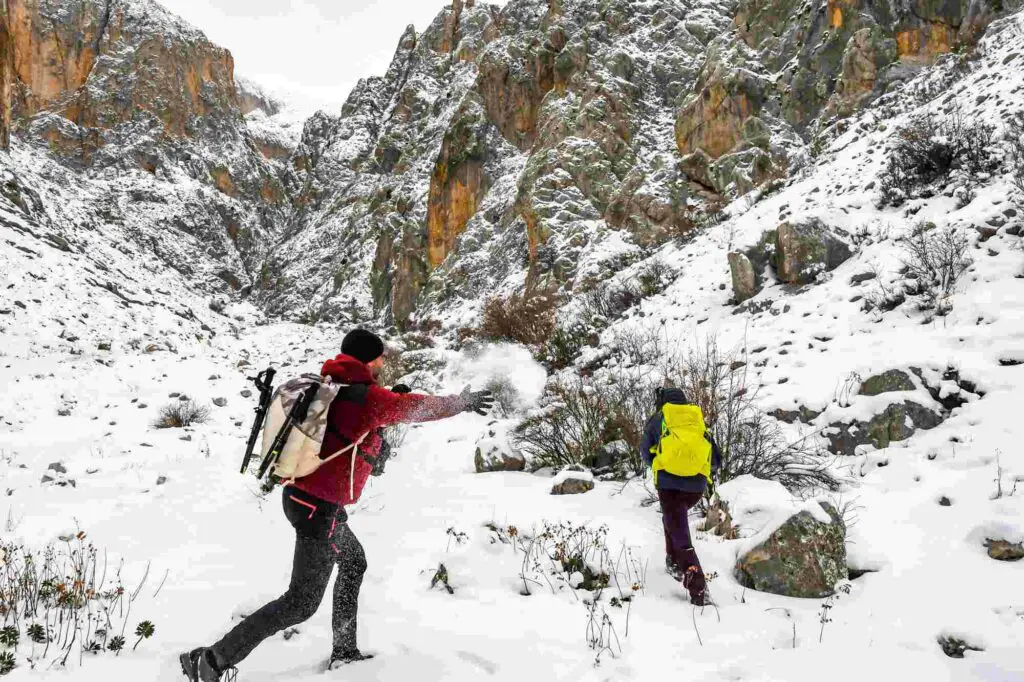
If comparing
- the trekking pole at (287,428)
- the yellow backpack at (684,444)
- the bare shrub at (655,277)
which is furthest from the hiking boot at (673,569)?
the bare shrub at (655,277)

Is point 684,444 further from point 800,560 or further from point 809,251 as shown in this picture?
point 809,251

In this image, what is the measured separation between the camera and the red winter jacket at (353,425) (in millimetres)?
2465

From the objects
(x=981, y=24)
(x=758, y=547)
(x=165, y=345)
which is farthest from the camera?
(x=165, y=345)

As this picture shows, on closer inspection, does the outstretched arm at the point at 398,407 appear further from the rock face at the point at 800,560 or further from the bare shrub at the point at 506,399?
the bare shrub at the point at 506,399

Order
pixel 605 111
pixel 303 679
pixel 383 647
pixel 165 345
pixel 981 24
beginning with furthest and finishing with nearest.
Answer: pixel 605 111 < pixel 165 345 < pixel 981 24 < pixel 383 647 < pixel 303 679

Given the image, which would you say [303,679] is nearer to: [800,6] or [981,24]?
[981,24]

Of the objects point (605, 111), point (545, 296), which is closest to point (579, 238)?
point (545, 296)

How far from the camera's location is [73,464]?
6.48m

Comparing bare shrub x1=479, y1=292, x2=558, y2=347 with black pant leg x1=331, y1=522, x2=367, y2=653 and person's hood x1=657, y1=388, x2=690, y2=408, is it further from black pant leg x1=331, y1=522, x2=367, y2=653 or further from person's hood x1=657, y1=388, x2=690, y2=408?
black pant leg x1=331, y1=522, x2=367, y2=653

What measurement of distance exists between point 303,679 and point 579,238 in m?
17.8

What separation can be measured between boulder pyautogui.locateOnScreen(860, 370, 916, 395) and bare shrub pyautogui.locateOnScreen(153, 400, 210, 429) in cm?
959

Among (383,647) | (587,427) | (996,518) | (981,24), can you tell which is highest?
(981,24)

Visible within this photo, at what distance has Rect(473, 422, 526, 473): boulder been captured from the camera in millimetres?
6527

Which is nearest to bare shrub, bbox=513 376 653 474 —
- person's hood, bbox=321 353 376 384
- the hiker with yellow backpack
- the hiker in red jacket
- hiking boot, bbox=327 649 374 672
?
the hiker with yellow backpack
